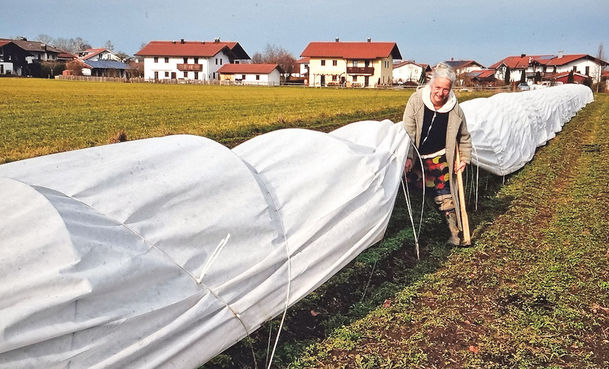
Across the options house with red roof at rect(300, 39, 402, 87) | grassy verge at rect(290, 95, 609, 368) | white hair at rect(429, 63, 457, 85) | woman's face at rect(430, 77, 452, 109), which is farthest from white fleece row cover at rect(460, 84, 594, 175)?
house with red roof at rect(300, 39, 402, 87)

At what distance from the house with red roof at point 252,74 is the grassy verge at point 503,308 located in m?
77.6

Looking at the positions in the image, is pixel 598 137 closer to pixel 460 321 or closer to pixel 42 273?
pixel 460 321

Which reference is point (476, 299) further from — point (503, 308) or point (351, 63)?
point (351, 63)

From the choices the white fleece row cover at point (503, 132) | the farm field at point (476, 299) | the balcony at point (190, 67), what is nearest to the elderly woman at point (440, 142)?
the farm field at point (476, 299)

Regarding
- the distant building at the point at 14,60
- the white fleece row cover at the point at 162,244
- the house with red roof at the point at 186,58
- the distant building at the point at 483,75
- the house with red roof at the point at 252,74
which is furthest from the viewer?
the distant building at the point at 483,75

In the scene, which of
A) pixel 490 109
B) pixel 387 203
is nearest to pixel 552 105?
pixel 490 109

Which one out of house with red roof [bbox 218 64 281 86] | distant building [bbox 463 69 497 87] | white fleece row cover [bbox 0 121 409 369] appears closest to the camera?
white fleece row cover [bbox 0 121 409 369]

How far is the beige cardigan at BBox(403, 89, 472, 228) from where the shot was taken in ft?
21.1

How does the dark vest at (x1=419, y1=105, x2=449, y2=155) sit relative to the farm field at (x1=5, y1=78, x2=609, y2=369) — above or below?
above

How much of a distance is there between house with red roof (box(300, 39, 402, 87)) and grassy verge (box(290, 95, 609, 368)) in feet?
251

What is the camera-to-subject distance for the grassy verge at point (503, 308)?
4.27m

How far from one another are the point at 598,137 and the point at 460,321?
17.2 metres

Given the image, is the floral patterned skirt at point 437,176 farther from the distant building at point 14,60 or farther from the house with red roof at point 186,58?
the distant building at point 14,60

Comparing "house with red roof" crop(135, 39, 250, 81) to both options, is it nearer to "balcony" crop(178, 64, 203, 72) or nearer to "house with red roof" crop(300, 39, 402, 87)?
"balcony" crop(178, 64, 203, 72)
